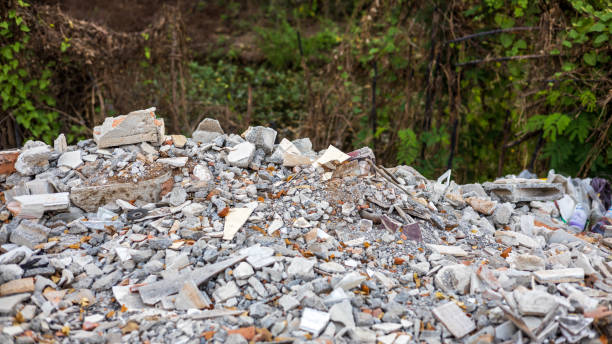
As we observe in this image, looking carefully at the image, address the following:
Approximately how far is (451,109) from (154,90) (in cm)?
374

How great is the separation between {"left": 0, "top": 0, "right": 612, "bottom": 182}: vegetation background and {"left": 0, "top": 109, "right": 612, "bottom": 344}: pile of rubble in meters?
1.28

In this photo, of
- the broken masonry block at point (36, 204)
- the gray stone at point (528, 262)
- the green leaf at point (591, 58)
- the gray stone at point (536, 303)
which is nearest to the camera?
the gray stone at point (536, 303)

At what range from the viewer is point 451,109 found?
210 inches

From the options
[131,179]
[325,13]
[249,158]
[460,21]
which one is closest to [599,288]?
[249,158]

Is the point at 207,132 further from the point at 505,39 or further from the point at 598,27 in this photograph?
the point at 598,27

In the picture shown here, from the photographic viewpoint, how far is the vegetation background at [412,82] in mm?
4477

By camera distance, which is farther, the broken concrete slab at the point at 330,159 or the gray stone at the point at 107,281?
the broken concrete slab at the point at 330,159

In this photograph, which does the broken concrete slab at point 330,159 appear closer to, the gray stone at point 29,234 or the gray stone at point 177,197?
the gray stone at point 177,197

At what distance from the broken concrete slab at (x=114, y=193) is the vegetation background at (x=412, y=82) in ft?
7.81

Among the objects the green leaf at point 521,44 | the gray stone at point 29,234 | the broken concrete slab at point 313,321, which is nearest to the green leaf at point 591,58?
the green leaf at point 521,44

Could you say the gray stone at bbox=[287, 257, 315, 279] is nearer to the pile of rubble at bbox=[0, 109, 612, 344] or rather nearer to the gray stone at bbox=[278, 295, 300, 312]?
the pile of rubble at bbox=[0, 109, 612, 344]

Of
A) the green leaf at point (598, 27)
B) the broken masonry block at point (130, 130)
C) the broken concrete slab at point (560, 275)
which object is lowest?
the broken concrete slab at point (560, 275)

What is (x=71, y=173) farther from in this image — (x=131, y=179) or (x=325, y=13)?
(x=325, y=13)

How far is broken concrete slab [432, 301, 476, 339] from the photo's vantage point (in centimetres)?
217
